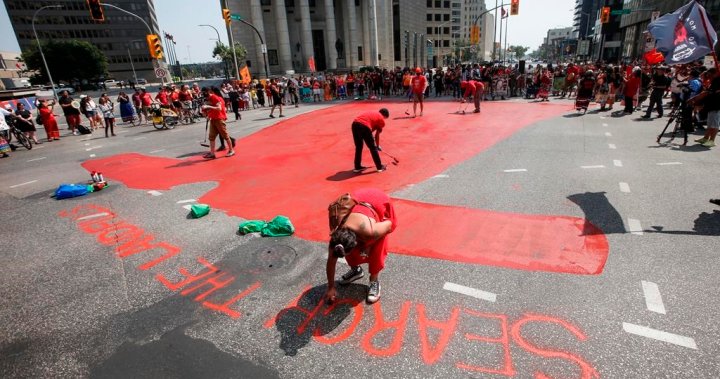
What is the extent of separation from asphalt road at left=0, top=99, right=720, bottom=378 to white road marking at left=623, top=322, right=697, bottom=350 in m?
0.01

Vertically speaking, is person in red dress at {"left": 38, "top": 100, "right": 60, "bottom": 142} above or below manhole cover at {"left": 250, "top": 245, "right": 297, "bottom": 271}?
above

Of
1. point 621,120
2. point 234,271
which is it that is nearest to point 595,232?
point 234,271

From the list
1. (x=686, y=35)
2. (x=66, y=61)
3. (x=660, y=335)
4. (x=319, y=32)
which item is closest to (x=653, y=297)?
(x=660, y=335)

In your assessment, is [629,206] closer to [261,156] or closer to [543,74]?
[261,156]

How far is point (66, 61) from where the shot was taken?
72.4 meters

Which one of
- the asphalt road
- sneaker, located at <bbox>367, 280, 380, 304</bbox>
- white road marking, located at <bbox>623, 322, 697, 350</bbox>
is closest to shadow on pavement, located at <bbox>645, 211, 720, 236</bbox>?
the asphalt road

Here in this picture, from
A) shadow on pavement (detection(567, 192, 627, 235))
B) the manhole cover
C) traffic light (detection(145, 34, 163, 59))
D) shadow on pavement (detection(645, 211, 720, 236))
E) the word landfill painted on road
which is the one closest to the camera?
the word landfill painted on road

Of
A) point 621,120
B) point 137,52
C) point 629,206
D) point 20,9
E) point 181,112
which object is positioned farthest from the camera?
point 137,52

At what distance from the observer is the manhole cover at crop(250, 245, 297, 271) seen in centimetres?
456

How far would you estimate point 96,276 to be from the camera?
179 inches

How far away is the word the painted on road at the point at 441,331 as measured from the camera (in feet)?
9.65

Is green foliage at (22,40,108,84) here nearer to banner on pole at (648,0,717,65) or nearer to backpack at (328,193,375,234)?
backpack at (328,193,375,234)

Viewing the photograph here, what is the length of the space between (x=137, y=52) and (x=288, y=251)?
133m

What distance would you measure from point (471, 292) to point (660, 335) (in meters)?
1.63
